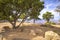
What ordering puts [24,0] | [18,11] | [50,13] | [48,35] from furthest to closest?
[50,13]
[18,11]
[24,0]
[48,35]

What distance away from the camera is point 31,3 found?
78.4ft

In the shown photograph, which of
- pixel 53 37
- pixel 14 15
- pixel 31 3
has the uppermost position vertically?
pixel 31 3

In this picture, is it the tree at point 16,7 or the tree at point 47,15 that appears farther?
the tree at point 47,15

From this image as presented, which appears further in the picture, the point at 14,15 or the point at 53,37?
the point at 14,15

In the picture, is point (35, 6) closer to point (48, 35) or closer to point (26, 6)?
point (26, 6)

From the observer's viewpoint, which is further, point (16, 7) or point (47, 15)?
point (47, 15)

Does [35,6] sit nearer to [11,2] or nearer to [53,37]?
[11,2]

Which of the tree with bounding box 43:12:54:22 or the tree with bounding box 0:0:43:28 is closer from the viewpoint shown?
the tree with bounding box 0:0:43:28

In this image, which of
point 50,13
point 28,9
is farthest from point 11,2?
point 50,13

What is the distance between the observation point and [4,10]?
23.3 metres

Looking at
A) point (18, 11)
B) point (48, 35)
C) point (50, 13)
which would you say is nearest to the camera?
point (48, 35)

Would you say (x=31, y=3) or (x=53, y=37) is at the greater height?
(x=31, y=3)

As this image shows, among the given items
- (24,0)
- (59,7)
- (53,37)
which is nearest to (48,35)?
(53,37)

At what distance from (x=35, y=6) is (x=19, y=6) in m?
2.33
